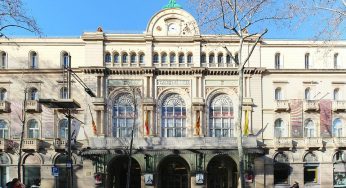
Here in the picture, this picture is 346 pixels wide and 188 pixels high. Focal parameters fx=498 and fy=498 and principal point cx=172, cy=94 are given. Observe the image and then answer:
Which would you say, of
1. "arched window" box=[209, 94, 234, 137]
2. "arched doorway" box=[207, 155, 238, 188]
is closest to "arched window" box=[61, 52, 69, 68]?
"arched window" box=[209, 94, 234, 137]

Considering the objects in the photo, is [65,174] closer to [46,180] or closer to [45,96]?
[46,180]

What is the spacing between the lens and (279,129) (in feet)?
159

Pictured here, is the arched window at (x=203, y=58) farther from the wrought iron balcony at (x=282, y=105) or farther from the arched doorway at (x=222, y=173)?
the arched doorway at (x=222, y=173)

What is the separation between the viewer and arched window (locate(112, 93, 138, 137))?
156 ft

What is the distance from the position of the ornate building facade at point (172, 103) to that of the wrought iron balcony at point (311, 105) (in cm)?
11

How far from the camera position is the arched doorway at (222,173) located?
47.6 m

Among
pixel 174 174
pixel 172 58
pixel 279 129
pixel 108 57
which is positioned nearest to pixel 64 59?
pixel 108 57

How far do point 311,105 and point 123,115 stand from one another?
1804cm

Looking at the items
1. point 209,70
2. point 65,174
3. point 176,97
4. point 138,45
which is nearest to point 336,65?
point 209,70

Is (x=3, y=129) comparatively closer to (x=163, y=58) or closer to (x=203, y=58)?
(x=163, y=58)

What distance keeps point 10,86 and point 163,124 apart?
49.3ft

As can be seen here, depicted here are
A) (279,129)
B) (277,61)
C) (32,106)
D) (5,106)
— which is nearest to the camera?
(5,106)

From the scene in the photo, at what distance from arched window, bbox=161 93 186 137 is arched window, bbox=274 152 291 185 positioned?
9237mm

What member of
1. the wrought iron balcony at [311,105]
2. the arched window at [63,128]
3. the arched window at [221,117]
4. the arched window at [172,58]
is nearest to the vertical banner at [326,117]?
the wrought iron balcony at [311,105]
